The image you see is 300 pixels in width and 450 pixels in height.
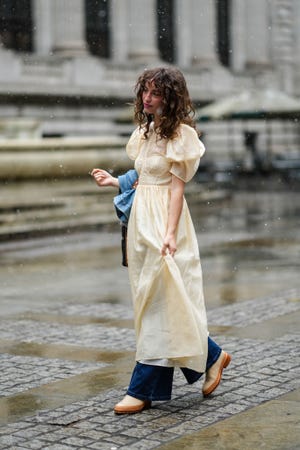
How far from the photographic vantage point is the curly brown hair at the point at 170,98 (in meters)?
5.95

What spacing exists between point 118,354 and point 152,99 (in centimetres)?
228

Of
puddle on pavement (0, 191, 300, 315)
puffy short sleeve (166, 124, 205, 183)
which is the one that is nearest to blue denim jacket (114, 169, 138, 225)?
puffy short sleeve (166, 124, 205, 183)

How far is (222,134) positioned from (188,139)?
38.4 meters

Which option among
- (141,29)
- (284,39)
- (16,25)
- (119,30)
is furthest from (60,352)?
(284,39)

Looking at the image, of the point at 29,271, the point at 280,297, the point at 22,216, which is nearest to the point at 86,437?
the point at 280,297

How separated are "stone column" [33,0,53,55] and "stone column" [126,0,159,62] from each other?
4.31 meters

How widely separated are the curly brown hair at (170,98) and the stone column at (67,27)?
32.8m

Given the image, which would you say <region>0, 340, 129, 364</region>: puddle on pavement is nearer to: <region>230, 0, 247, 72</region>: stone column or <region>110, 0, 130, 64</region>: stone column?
<region>110, 0, 130, 64</region>: stone column

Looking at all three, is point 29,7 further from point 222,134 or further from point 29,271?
Answer: point 29,271

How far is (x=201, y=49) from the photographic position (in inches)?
1800

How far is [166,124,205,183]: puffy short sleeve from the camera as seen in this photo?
596cm

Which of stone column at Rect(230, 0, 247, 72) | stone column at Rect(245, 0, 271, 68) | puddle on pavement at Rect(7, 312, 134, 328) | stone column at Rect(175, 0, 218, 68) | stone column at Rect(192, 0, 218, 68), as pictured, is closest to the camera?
puddle on pavement at Rect(7, 312, 134, 328)

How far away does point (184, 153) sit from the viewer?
5977 millimetres

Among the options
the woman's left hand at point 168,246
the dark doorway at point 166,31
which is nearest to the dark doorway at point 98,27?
the dark doorway at point 166,31
